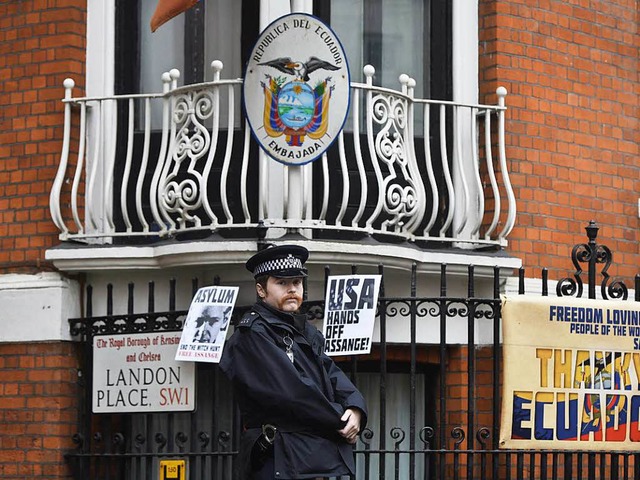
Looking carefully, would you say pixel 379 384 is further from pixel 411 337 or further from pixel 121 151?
pixel 121 151

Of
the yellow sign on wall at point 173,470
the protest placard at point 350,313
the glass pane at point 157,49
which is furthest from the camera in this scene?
the glass pane at point 157,49

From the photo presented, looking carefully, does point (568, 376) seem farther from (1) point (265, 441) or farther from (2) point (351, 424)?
(1) point (265, 441)

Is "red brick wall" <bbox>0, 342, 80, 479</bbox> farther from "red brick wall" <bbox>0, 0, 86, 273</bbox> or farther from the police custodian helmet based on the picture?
the police custodian helmet

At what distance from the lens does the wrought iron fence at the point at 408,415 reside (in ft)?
30.6

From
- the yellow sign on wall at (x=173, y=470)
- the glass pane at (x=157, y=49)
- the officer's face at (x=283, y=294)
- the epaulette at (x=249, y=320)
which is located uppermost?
the glass pane at (x=157, y=49)

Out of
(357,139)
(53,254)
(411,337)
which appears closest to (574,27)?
(357,139)

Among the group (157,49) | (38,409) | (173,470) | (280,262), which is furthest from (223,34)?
(280,262)

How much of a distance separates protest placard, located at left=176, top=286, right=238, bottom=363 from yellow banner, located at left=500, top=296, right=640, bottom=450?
1575mm

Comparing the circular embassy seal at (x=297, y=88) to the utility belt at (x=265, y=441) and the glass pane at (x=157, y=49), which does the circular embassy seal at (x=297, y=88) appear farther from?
the utility belt at (x=265, y=441)

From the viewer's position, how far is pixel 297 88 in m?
9.46

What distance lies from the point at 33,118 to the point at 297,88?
1.85 metres

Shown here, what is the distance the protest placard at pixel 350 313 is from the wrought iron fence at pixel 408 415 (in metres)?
0.17

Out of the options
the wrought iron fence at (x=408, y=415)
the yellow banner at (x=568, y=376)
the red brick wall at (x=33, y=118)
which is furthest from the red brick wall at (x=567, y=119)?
the red brick wall at (x=33, y=118)

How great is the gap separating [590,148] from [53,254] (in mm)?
3528
